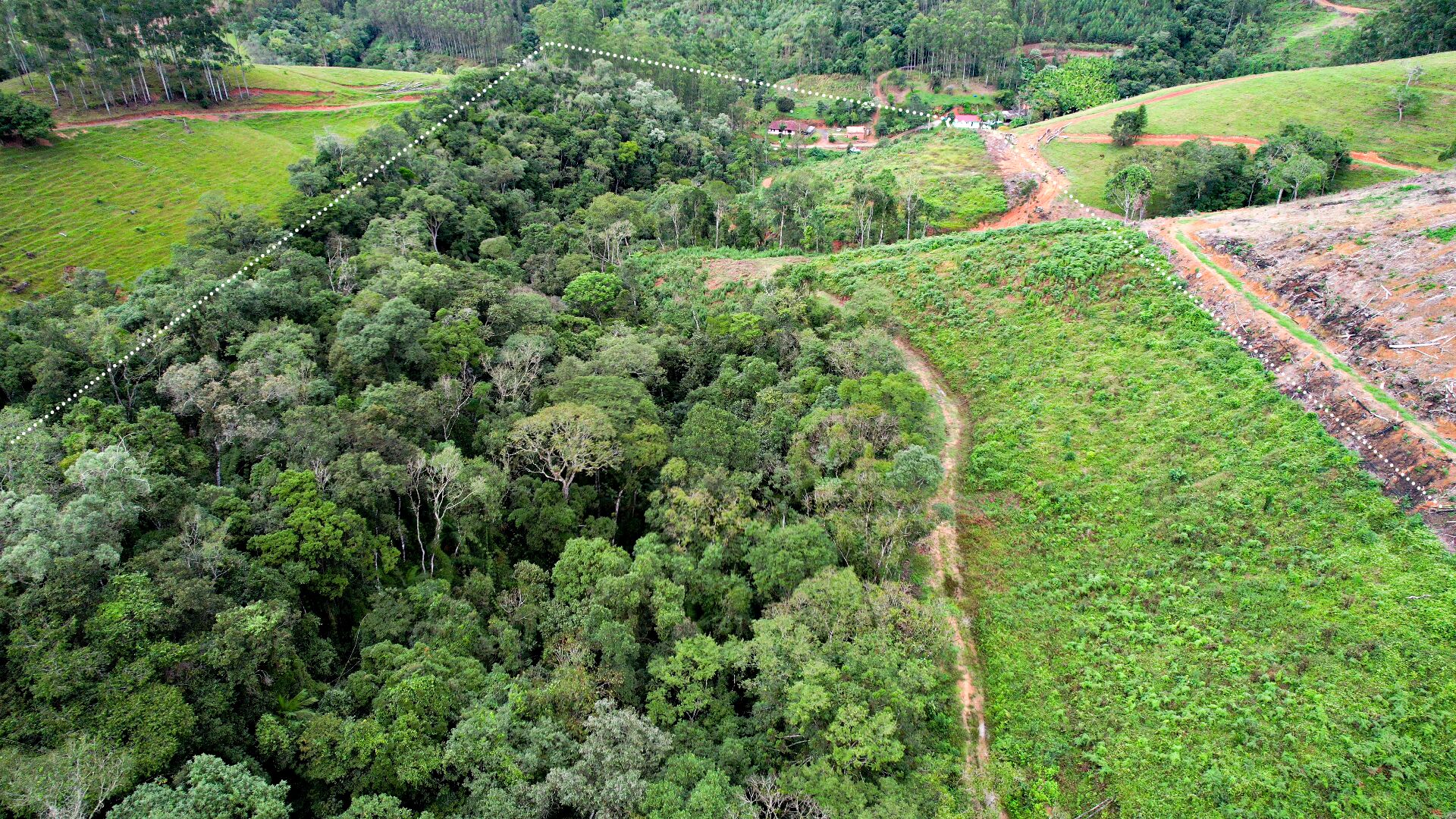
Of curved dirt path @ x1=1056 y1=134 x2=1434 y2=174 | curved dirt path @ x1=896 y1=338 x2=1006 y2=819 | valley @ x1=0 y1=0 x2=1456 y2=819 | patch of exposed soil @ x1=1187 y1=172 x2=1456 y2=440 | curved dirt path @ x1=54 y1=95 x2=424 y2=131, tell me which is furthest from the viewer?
curved dirt path @ x1=54 y1=95 x2=424 y2=131

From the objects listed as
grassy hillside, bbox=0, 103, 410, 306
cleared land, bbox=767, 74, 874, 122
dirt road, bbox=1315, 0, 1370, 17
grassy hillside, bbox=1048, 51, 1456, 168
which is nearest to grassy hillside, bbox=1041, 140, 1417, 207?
grassy hillside, bbox=1048, 51, 1456, 168

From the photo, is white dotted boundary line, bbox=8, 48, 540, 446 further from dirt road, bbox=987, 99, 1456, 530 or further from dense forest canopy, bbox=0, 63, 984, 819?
dirt road, bbox=987, 99, 1456, 530

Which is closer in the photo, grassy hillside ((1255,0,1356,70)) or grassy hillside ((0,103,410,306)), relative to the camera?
grassy hillside ((0,103,410,306))

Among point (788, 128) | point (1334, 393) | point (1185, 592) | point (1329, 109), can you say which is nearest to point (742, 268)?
point (1334, 393)

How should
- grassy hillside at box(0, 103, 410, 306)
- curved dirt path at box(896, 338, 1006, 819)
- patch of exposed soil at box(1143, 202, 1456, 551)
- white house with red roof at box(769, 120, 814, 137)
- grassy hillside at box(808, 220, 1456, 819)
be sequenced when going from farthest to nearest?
white house with red roof at box(769, 120, 814, 137), grassy hillside at box(0, 103, 410, 306), patch of exposed soil at box(1143, 202, 1456, 551), curved dirt path at box(896, 338, 1006, 819), grassy hillside at box(808, 220, 1456, 819)

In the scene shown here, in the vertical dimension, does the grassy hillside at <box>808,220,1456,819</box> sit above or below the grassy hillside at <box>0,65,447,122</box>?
below

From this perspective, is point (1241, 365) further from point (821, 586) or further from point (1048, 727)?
point (821, 586)

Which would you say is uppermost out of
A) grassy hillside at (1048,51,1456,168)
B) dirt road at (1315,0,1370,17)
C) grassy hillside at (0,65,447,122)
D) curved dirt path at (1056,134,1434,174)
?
dirt road at (1315,0,1370,17)

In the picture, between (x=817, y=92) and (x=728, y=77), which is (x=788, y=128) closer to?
(x=728, y=77)
